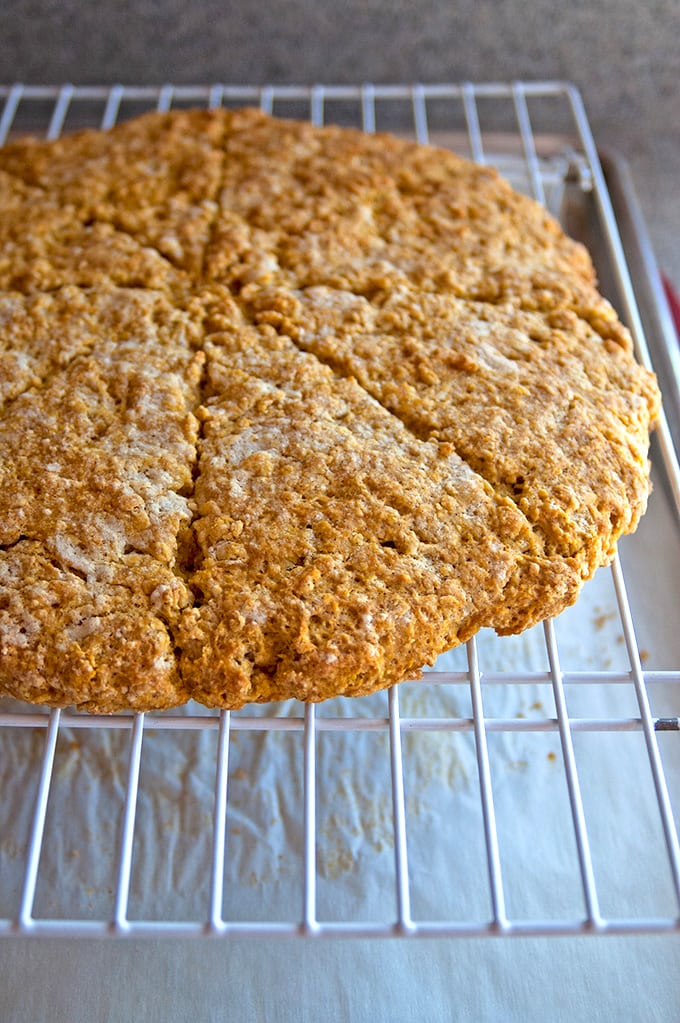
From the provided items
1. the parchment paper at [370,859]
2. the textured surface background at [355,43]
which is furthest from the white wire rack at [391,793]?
the textured surface background at [355,43]

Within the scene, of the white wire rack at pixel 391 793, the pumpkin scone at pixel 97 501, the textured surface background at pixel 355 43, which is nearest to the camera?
the pumpkin scone at pixel 97 501

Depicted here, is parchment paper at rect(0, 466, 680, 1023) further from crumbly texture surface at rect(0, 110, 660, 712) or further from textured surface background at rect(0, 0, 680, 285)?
textured surface background at rect(0, 0, 680, 285)

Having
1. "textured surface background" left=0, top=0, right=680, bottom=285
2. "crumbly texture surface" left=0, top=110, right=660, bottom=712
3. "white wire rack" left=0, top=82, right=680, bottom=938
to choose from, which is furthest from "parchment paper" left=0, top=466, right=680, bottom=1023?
"textured surface background" left=0, top=0, right=680, bottom=285

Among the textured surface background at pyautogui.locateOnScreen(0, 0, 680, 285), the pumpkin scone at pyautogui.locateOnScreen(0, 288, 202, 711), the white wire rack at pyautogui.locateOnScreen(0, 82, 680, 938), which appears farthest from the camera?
the textured surface background at pyautogui.locateOnScreen(0, 0, 680, 285)

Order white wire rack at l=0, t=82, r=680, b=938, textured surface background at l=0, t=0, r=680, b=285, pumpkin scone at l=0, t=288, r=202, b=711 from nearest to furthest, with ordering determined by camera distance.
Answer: pumpkin scone at l=0, t=288, r=202, b=711
white wire rack at l=0, t=82, r=680, b=938
textured surface background at l=0, t=0, r=680, b=285

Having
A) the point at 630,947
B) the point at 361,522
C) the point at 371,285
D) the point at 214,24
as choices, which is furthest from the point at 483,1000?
the point at 214,24

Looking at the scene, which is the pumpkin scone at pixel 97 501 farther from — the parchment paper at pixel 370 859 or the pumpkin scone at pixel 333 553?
the parchment paper at pixel 370 859
